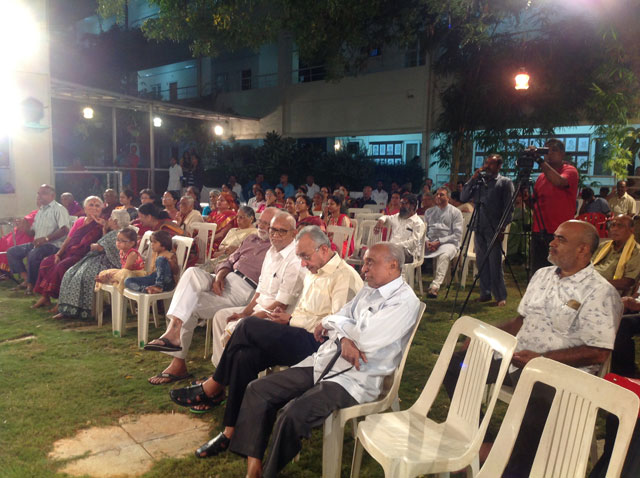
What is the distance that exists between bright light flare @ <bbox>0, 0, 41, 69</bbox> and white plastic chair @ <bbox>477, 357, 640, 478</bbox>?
387 inches

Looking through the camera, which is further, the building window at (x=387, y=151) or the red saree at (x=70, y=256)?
the building window at (x=387, y=151)

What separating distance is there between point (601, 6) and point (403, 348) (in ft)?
17.4

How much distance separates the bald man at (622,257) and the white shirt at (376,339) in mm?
2232

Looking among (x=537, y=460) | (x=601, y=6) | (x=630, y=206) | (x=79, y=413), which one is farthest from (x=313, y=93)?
(x=537, y=460)

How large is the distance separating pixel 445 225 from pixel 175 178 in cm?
913

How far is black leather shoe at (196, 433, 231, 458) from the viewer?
110 inches

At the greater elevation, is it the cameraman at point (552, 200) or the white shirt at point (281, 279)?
the cameraman at point (552, 200)

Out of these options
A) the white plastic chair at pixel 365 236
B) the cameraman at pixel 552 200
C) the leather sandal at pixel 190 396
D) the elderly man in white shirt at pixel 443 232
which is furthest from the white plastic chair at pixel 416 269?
the leather sandal at pixel 190 396

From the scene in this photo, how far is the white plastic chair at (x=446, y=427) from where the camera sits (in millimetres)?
2039

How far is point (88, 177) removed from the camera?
11.8m

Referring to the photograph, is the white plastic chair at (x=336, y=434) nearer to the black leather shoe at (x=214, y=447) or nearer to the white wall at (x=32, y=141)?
the black leather shoe at (x=214, y=447)

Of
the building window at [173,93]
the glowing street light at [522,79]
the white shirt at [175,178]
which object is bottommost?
the white shirt at [175,178]

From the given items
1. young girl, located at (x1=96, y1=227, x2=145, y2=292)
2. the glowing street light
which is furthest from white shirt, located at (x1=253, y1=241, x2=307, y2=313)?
the glowing street light

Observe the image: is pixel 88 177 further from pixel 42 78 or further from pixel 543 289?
pixel 543 289
